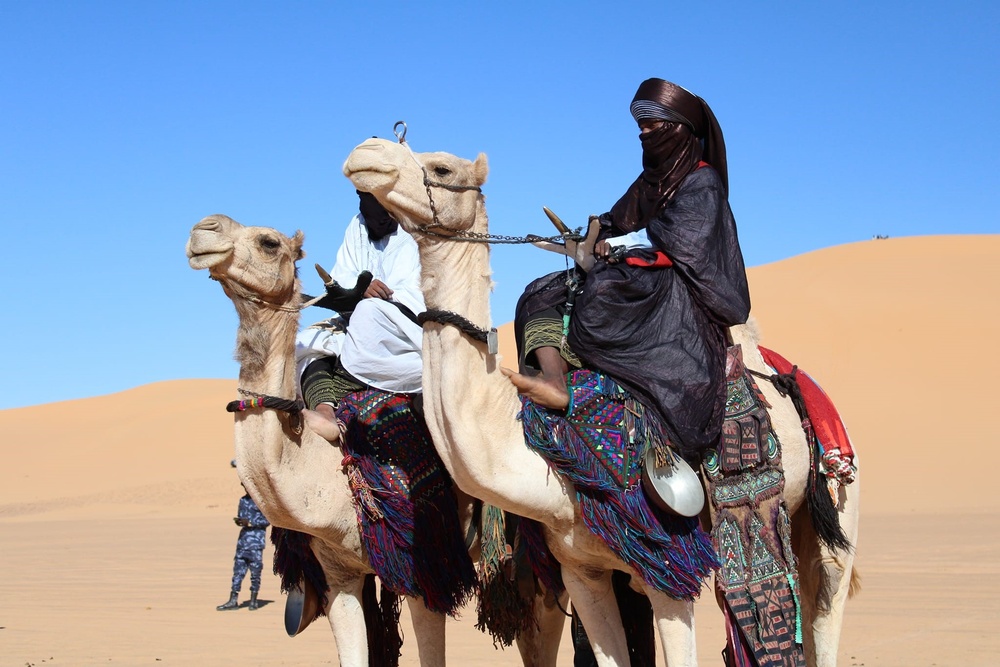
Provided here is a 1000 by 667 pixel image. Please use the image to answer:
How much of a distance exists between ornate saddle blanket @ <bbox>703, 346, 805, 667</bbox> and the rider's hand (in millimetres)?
1988

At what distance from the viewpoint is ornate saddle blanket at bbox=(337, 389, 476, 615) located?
5812 mm

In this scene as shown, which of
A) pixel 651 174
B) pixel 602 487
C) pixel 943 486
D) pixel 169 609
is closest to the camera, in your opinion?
pixel 602 487

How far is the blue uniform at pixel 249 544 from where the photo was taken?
47.6 ft

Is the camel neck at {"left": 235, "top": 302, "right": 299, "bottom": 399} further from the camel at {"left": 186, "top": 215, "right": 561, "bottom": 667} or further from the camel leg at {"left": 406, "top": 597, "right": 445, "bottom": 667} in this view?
the camel leg at {"left": 406, "top": 597, "right": 445, "bottom": 667}

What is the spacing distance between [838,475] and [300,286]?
2657mm

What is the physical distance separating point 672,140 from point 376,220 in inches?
80.8

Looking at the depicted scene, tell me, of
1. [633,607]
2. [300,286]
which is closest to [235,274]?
[300,286]

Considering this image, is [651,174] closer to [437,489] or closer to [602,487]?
[602,487]

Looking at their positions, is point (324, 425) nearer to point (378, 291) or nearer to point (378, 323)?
point (378, 323)

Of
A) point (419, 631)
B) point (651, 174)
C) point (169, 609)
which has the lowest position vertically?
point (169, 609)

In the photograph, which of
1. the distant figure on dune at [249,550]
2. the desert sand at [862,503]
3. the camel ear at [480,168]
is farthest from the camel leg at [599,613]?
the distant figure on dune at [249,550]

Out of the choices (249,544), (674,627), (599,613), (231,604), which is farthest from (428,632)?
(231,604)

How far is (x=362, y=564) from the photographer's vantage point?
19.5 ft

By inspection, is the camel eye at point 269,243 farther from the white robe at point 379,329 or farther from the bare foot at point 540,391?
the bare foot at point 540,391
